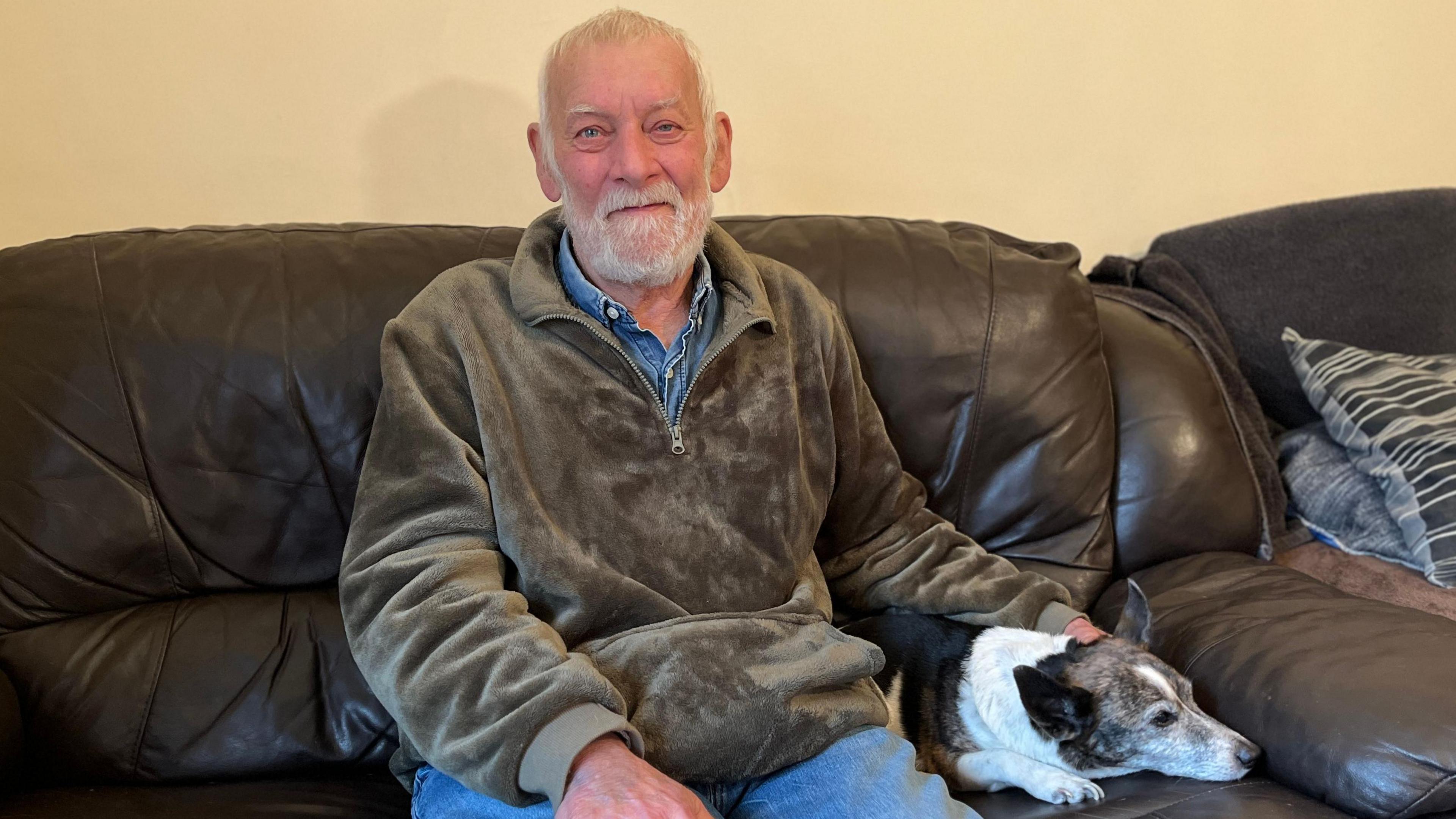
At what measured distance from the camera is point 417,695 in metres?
1.37

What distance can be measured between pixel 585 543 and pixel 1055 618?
2.79 ft

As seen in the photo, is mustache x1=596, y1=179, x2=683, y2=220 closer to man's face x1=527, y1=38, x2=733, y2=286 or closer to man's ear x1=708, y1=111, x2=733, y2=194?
man's face x1=527, y1=38, x2=733, y2=286

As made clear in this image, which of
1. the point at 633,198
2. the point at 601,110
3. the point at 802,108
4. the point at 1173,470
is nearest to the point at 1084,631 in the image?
the point at 1173,470

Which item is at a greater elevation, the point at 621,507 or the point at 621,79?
Result: the point at 621,79

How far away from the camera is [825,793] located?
145cm

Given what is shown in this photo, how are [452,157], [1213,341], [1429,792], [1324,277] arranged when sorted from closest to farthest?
1. [1429,792]
2. [452,157]
3. [1213,341]
4. [1324,277]

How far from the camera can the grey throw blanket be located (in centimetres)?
230

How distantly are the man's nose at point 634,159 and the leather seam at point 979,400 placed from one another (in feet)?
2.55

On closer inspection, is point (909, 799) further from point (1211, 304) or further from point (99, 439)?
point (1211, 304)

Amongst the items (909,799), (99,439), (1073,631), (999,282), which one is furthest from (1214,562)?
(99,439)

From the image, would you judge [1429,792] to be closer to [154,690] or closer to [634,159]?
[634,159]

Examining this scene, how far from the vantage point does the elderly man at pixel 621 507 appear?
138cm

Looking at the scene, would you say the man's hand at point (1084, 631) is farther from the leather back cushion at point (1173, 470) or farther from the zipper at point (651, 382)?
the zipper at point (651, 382)

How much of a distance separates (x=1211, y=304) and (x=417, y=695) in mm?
2092
